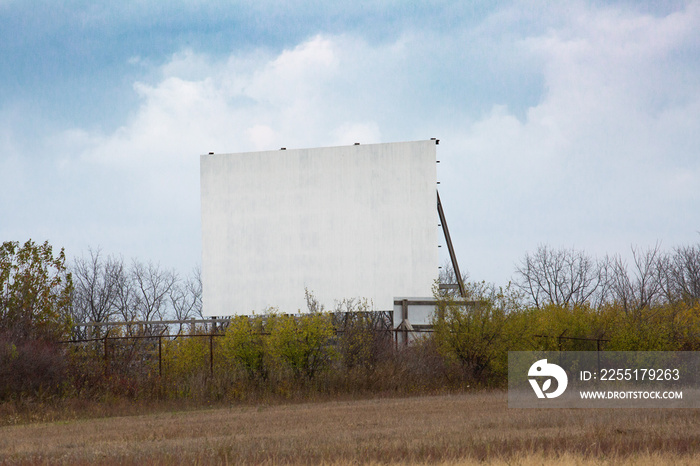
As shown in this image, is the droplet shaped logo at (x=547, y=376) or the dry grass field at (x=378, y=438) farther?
the droplet shaped logo at (x=547, y=376)

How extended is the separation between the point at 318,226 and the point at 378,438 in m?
25.2

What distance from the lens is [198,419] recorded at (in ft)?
45.8

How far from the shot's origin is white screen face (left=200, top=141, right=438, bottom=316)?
33.3 meters

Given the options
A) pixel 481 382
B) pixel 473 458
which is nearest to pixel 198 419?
pixel 473 458

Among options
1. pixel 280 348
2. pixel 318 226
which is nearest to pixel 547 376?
pixel 280 348

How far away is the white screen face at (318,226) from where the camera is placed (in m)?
33.3

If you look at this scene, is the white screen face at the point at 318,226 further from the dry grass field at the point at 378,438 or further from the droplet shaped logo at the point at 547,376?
the dry grass field at the point at 378,438

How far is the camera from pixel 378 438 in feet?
31.9

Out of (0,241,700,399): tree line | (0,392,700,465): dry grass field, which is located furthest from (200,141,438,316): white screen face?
(0,392,700,465): dry grass field

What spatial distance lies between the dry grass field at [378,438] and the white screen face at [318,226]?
61.5 feet

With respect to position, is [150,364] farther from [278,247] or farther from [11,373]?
[278,247]

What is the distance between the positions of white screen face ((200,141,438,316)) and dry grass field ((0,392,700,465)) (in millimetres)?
18746

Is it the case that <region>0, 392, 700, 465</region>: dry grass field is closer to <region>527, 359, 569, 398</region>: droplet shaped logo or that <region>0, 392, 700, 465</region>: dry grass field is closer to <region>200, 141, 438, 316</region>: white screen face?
<region>527, 359, 569, 398</region>: droplet shaped logo

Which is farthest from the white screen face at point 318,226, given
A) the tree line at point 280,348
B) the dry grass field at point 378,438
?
the dry grass field at point 378,438
